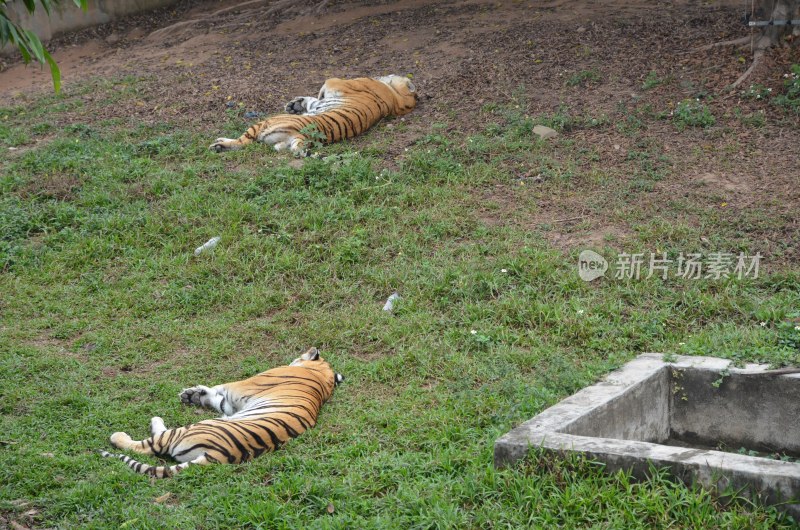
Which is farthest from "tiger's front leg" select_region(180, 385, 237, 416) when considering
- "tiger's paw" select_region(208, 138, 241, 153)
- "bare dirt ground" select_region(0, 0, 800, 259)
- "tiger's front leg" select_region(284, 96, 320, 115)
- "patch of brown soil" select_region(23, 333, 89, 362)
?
"tiger's front leg" select_region(284, 96, 320, 115)

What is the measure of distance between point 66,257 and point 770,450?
5376 millimetres

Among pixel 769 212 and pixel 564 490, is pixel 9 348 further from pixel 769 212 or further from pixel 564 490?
pixel 769 212

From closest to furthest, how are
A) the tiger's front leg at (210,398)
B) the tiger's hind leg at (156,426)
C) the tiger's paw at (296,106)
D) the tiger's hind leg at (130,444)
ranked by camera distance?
1. the tiger's hind leg at (130,444)
2. the tiger's hind leg at (156,426)
3. the tiger's front leg at (210,398)
4. the tiger's paw at (296,106)

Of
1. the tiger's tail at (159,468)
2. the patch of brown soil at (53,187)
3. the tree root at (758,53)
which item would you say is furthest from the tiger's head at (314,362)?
the tree root at (758,53)

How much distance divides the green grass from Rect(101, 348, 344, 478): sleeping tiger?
108 millimetres

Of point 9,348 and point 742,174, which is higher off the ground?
point 9,348

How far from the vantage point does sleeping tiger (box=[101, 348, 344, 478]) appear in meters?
4.53

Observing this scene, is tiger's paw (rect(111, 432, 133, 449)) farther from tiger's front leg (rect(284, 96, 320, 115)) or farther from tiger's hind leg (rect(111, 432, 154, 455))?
tiger's front leg (rect(284, 96, 320, 115))

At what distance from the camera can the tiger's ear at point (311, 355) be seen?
17.9ft

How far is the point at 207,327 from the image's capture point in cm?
623

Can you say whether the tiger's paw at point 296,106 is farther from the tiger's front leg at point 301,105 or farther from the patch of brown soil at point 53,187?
the patch of brown soil at point 53,187

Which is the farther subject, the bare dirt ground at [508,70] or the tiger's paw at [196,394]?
the bare dirt ground at [508,70]

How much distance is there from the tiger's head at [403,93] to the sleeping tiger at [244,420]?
15.0ft

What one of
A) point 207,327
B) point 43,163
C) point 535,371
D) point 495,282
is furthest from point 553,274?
point 43,163
